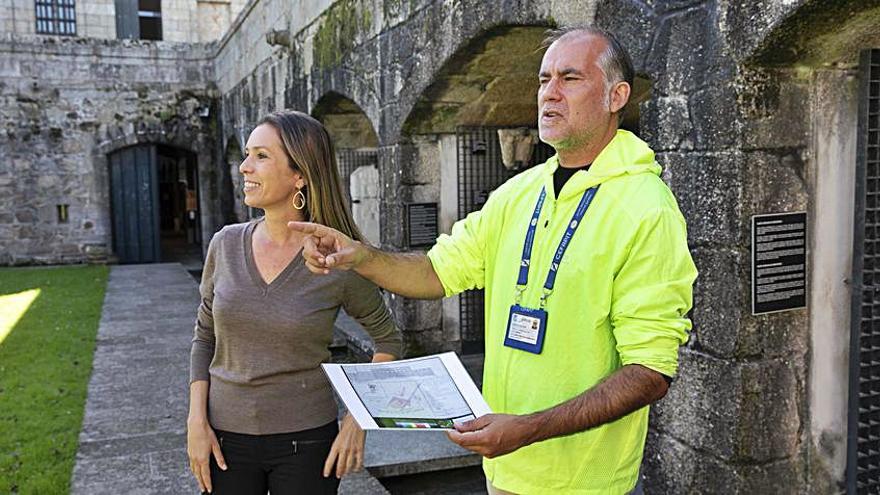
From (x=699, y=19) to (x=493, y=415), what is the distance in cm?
187

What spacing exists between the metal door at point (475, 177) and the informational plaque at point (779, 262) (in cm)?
367

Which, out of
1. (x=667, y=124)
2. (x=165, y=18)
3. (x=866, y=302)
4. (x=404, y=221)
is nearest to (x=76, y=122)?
(x=165, y=18)

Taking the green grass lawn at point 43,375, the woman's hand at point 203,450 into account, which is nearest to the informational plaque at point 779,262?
the woman's hand at point 203,450

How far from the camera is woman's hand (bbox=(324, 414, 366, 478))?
2217 millimetres

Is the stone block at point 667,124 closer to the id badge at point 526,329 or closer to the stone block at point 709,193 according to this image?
the stone block at point 709,193

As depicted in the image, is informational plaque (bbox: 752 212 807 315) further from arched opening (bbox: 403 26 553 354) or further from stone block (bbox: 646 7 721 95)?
arched opening (bbox: 403 26 553 354)

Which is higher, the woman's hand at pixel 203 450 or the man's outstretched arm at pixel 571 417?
the man's outstretched arm at pixel 571 417

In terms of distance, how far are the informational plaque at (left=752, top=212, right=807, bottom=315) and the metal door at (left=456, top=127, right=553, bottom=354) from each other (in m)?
3.67

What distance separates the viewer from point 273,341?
218 cm

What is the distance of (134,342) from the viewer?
7.55 meters

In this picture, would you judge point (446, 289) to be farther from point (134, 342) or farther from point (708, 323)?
point (134, 342)

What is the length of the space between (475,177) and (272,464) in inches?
174

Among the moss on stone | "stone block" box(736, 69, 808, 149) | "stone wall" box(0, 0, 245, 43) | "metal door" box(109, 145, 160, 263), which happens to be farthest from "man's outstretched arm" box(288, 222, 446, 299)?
"stone wall" box(0, 0, 245, 43)

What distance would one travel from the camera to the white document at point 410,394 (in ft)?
5.51
